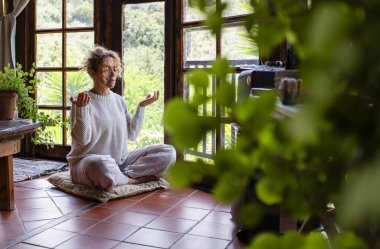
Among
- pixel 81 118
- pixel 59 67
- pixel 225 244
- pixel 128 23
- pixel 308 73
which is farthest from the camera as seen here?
pixel 59 67

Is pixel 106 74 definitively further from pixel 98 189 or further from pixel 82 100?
pixel 98 189

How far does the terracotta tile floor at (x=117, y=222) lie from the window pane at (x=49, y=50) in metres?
1.66

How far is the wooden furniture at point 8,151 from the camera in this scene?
8.87 feet

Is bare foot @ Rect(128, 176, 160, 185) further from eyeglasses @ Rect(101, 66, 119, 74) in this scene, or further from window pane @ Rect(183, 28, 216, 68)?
window pane @ Rect(183, 28, 216, 68)

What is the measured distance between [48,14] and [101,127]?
1852 mm

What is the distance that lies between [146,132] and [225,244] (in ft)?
7.06

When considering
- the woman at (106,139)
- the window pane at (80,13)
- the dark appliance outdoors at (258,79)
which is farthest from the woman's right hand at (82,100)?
the window pane at (80,13)

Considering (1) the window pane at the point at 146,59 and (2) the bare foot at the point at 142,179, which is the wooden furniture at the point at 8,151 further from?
(1) the window pane at the point at 146,59

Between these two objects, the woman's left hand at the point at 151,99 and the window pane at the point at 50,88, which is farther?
the window pane at the point at 50,88

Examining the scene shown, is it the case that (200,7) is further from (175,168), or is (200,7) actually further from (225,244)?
(225,244)

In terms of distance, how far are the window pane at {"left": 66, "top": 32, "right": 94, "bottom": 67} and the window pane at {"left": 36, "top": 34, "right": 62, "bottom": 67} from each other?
0.12m

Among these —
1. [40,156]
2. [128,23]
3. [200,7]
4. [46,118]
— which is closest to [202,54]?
[128,23]

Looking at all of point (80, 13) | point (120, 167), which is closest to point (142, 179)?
point (120, 167)

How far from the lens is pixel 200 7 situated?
0.34 m
